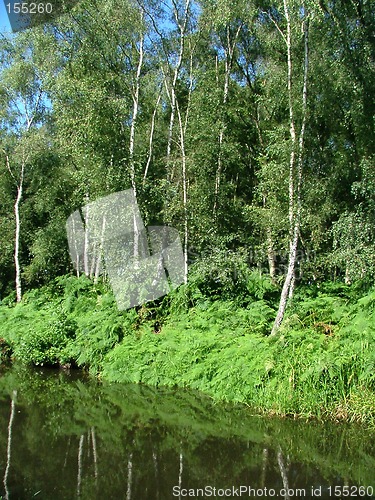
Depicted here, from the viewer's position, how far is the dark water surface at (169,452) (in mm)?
5883

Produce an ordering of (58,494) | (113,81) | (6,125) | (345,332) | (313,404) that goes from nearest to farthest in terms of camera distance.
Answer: (58,494), (313,404), (345,332), (113,81), (6,125)

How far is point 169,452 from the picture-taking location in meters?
7.06

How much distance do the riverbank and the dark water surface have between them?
46 cm

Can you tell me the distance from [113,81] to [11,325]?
8361 mm

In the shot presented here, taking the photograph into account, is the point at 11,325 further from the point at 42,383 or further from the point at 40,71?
the point at 40,71

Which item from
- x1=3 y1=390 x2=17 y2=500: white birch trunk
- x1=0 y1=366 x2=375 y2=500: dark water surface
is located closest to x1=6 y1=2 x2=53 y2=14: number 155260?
x1=3 y1=390 x2=17 y2=500: white birch trunk

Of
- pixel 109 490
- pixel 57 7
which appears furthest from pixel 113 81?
pixel 109 490

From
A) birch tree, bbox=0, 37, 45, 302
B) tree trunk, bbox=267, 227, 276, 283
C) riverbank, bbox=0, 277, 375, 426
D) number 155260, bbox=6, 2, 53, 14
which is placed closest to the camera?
riverbank, bbox=0, 277, 375, 426

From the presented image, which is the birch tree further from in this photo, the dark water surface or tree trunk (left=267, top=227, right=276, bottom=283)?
the dark water surface

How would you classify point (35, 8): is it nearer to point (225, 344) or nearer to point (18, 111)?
point (18, 111)

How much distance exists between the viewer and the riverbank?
27.4 feet

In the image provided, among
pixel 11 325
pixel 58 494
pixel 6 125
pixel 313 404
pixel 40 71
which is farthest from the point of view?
pixel 6 125

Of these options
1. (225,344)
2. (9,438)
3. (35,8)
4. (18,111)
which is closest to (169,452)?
(9,438)

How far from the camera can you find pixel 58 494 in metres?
5.72
